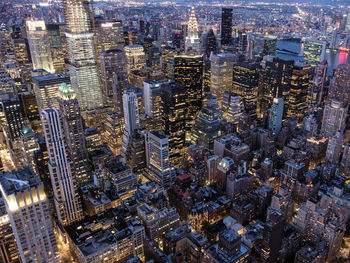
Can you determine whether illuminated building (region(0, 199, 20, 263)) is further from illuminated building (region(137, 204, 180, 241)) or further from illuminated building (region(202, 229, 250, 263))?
illuminated building (region(202, 229, 250, 263))

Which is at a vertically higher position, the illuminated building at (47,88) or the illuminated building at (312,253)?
the illuminated building at (47,88)

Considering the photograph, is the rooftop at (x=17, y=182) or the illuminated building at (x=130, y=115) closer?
the rooftop at (x=17, y=182)

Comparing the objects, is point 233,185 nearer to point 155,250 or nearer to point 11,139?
point 155,250

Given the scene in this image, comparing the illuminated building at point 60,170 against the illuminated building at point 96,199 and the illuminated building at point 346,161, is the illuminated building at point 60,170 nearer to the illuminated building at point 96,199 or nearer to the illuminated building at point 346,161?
the illuminated building at point 96,199

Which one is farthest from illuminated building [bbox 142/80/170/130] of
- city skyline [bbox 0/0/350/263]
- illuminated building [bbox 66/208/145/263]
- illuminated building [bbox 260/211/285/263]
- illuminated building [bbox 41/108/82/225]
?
illuminated building [bbox 260/211/285/263]

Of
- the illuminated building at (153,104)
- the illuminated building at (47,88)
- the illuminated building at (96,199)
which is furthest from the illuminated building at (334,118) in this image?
the illuminated building at (47,88)
